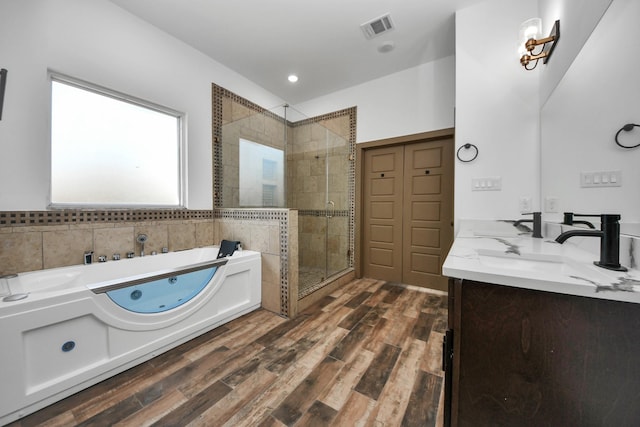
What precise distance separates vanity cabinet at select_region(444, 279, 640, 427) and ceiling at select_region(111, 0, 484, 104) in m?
2.44

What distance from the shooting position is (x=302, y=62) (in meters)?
2.80

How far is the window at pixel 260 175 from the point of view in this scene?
113 inches

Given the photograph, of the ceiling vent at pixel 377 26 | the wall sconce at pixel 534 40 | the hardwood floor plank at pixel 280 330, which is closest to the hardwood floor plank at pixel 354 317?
the hardwood floor plank at pixel 280 330

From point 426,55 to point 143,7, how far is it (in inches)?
110

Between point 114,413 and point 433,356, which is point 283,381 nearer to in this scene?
point 114,413

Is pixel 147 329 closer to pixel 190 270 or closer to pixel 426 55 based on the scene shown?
pixel 190 270

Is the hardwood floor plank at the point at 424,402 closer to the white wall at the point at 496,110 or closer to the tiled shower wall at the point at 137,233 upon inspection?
the tiled shower wall at the point at 137,233

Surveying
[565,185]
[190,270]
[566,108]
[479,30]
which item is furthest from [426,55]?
[190,270]

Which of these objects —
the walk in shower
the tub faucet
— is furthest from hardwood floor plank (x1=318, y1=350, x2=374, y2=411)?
the tub faucet

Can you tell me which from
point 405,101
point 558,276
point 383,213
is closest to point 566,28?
point 405,101

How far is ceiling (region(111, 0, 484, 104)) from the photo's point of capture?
201 cm

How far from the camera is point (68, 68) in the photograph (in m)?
1.78

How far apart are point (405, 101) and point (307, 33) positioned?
1400mm

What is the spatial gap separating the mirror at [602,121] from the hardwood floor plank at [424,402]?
1.12 m
